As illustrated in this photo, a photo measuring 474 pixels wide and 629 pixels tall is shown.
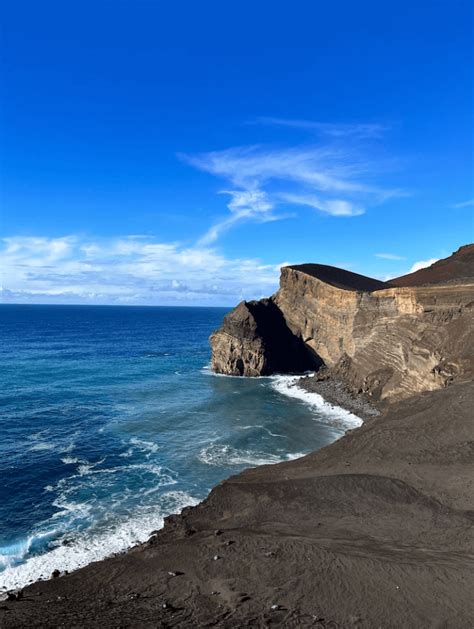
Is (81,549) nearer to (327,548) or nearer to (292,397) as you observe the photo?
(327,548)

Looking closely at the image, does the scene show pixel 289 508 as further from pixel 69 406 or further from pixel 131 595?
pixel 69 406

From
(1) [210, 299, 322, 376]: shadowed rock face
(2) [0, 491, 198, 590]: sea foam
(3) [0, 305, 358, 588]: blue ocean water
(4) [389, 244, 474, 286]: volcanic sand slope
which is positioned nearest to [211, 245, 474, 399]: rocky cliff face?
(1) [210, 299, 322, 376]: shadowed rock face

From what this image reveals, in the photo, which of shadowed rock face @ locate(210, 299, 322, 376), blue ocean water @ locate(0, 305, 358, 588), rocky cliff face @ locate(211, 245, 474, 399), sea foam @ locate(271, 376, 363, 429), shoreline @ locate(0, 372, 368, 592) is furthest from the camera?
shadowed rock face @ locate(210, 299, 322, 376)

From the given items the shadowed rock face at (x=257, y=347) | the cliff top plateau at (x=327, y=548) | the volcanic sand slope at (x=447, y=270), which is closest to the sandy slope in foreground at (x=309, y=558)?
the cliff top plateau at (x=327, y=548)

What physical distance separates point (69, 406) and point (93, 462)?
17.2 metres

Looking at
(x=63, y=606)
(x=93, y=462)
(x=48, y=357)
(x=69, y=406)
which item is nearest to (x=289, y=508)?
(x=63, y=606)

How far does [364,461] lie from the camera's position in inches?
1102

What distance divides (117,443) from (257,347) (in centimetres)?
3664

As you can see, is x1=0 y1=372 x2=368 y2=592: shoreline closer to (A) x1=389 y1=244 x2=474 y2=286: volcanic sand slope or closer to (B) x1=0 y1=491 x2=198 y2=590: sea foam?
(B) x1=0 y1=491 x2=198 y2=590: sea foam

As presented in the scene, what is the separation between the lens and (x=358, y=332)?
63156 millimetres

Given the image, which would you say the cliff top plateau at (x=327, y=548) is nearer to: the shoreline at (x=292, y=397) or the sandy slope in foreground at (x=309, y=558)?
the sandy slope in foreground at (x=309, y=558)

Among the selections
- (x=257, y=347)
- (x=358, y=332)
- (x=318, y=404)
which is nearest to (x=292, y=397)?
(x=318, y=404)

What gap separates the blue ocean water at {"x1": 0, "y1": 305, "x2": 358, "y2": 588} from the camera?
24875mm

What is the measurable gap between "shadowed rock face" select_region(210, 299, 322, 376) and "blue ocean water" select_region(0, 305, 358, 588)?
11.2 feet
